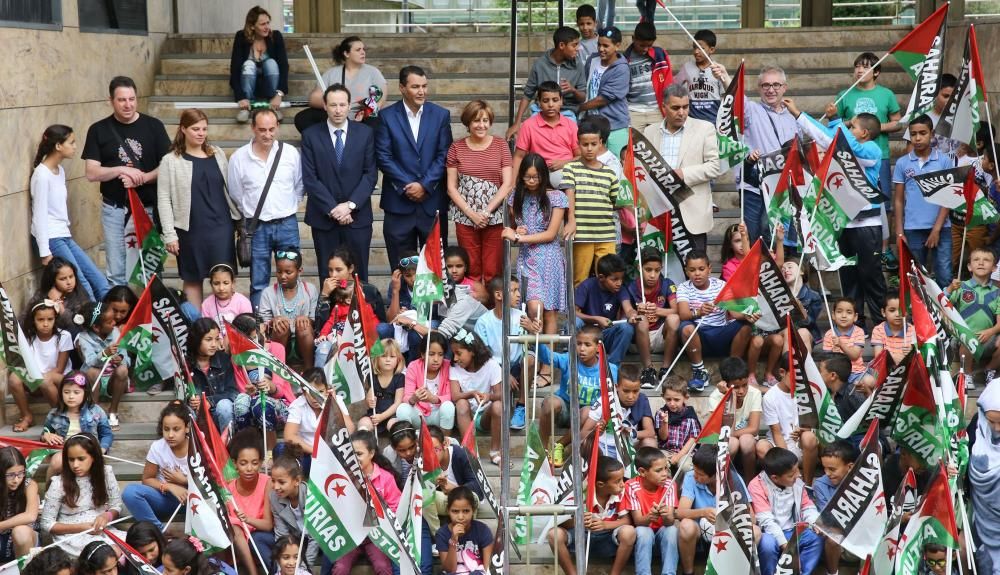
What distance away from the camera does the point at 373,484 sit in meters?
10.4

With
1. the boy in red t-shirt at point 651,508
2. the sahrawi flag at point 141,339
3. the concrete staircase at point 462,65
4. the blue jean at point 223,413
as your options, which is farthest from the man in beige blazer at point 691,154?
the sahrawi flag at point 141,339

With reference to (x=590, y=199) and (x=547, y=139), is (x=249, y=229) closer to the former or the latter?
A: (x=547, y=139)

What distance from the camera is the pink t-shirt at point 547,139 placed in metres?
12.3

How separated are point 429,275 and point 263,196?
154 cm

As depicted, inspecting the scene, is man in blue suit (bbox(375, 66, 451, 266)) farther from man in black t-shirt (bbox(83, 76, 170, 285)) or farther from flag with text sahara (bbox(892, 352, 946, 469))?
flag with text sahara (bbox(892, 352, 946, 469))

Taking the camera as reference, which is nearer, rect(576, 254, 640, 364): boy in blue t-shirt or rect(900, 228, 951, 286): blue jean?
rect(576, 254, 640, 364): boy in blue t-shirt

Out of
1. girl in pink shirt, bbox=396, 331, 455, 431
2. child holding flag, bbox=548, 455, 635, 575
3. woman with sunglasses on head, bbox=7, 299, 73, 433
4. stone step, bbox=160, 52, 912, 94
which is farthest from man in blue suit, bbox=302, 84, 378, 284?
stone step, bbox=160, 52, 912, 94

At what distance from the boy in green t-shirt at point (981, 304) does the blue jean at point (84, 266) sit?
626 cm

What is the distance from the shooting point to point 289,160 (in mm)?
12305

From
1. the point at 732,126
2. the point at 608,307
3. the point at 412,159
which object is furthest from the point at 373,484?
the point at 732,126

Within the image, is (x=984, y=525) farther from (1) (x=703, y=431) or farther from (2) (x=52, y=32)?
(2) (x=52, y=32)

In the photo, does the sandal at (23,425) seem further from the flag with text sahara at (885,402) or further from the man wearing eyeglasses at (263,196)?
the flag with text sahara at (885,402)

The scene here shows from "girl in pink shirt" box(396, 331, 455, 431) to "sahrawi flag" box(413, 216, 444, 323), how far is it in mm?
297

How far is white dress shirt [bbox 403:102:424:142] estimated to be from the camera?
12.4 m
